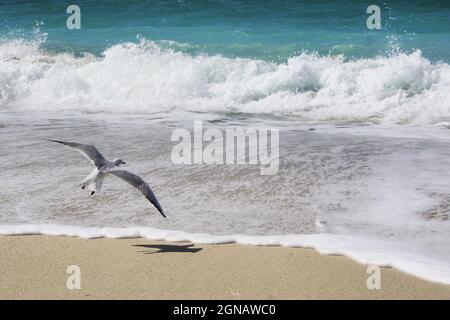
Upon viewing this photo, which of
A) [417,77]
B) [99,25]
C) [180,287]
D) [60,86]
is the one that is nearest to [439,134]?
[417,77]

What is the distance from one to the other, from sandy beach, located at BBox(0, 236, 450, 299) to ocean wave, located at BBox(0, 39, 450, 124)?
6.21 metres

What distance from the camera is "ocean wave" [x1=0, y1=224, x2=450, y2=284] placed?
3646mm

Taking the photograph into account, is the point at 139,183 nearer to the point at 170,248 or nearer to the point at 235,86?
the point at 170,248

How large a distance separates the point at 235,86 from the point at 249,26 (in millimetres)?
9038

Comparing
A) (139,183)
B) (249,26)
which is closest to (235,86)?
(139,183)

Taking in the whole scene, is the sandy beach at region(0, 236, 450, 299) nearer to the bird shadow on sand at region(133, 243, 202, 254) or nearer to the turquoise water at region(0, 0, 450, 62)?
the bird shadow on sand at region(133, 243, 202, 254)

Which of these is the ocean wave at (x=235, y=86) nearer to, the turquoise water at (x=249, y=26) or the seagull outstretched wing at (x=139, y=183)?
the turquoise water at (x=249, y=26)

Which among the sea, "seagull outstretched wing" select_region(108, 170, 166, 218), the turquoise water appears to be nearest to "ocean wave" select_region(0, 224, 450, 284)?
the sea

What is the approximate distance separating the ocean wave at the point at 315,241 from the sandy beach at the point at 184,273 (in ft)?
0.28

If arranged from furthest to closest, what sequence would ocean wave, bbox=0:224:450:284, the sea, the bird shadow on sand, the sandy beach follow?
1. the sea
2. the bird shadow on sand
3. ocean wave, bbox=0:224:450:284
4. the sandy beach

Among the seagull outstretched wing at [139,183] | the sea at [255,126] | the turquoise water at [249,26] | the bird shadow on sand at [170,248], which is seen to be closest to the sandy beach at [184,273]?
the bird shadow on sand at [170,248]

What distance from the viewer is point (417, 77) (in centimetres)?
1130

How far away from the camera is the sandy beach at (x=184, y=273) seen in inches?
129

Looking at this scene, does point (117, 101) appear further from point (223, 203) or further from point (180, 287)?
point (180, 287)
